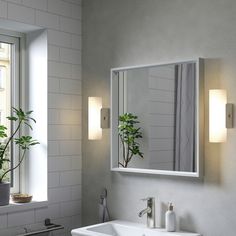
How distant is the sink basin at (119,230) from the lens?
2733mm

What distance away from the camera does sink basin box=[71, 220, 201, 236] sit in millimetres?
2733

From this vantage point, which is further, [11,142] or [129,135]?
[11,142]

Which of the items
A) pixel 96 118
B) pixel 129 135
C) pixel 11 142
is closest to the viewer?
pixel 129 135

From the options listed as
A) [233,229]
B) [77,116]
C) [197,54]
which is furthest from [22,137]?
[233,229]

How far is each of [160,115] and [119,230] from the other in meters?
0.78

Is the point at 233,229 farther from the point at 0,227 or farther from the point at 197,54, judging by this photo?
the point at 0,227

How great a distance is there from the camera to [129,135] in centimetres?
305

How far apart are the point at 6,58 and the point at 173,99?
127cm

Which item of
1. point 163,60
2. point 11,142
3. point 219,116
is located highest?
point 163,60

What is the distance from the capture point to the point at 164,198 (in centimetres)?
286

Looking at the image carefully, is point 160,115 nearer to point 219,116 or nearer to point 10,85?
point 219,116

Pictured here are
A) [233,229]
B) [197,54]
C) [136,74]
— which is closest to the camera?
[233,229]

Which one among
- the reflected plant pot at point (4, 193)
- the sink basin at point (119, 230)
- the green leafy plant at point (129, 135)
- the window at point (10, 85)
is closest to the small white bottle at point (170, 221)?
the sink basin at point (119, 230)

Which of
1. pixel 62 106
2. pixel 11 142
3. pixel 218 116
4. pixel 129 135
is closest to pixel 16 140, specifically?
pixel 11 142
